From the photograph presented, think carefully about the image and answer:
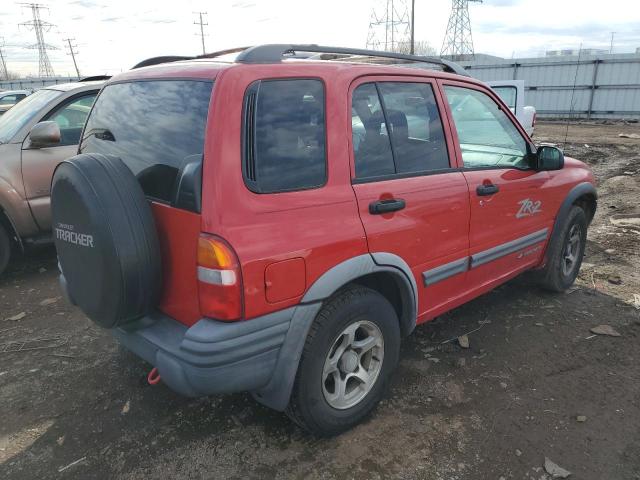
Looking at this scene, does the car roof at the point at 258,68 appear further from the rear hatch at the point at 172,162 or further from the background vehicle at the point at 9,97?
the background vehicle at the point at 9,97

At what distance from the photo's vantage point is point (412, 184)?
269 cm

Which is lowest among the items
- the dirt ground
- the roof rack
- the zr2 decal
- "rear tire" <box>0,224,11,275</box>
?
the dirt ground

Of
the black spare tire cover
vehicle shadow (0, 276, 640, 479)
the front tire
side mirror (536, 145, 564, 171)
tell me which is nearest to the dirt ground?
vehicle shadow (0, 276, 640, 479)

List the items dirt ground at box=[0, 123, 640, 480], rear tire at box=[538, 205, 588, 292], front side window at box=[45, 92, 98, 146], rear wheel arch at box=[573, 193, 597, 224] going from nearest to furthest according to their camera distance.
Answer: dirt ground at box=[0, 123, 640, 480]
rear tire at box=[538, 205, 588, 292]
rear wheel arch at box=[573, 193, 597, 224]
front side window at box=[45, 92, 98, 146]

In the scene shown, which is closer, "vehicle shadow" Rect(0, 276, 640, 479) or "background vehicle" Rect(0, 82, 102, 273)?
"vehicle shadow" Rect(0, 276, 640, 479)

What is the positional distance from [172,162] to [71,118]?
3824mm

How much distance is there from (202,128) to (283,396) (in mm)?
1271

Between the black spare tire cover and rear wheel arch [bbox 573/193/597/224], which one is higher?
the black spare tire cover

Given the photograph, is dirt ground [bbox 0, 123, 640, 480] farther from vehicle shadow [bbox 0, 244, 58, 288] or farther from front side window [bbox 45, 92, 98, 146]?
front side window [bbox 45, 92, 98, 146]

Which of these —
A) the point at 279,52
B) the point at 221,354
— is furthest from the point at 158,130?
the point at 221,354

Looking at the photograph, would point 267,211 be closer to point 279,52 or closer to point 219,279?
point 219,279

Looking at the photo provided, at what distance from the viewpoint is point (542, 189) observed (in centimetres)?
371

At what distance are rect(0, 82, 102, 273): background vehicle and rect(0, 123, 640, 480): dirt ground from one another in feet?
3.54

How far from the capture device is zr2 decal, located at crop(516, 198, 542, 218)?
352cm
